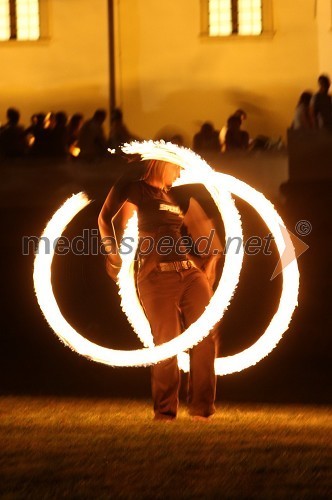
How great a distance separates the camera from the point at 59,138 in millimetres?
18344

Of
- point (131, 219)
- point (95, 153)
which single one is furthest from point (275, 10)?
point (131, 219)

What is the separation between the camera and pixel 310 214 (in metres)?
16.4

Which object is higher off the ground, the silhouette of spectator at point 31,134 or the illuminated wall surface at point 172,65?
the illuminated wall surface at point 172,65

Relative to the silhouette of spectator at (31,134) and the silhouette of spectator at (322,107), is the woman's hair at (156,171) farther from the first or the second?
the silhouette of spectator at (31,134)

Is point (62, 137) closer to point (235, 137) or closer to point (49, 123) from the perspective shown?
point (49, 123)

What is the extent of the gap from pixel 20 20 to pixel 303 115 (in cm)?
635

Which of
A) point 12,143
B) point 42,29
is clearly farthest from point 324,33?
point 12,143

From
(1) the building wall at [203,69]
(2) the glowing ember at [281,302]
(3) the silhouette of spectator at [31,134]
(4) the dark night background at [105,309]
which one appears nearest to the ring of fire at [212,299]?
(2) the glowing ember at [281,302]

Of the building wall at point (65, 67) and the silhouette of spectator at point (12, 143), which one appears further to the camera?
the building wall at point (65, 67)

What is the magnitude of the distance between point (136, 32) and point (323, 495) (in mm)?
15530

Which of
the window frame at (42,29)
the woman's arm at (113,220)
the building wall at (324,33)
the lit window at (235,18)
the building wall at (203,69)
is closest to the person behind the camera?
the woman's arm at (113,220)

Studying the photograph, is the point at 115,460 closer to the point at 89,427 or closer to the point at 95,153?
the point at 89,427

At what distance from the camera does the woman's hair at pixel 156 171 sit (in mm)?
9945

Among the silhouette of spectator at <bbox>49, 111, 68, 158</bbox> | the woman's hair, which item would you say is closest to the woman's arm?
the woman's hair
